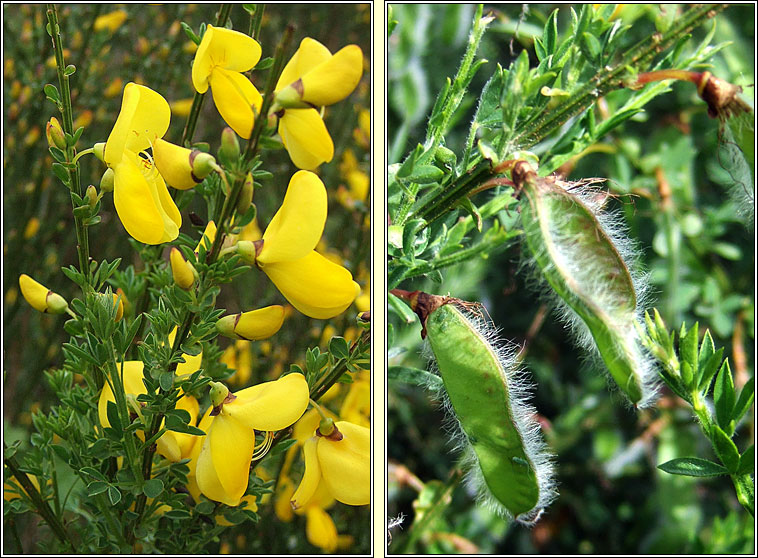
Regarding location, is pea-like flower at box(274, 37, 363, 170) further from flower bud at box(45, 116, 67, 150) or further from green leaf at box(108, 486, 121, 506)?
green leaf at box(108, 486, 121, 506)

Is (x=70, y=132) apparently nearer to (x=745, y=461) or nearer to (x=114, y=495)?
(x=114, y=495)


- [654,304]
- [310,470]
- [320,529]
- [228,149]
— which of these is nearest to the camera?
[228,149]

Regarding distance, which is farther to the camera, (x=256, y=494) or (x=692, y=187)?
(x=692, y=187)

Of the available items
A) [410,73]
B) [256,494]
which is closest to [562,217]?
[256,494]

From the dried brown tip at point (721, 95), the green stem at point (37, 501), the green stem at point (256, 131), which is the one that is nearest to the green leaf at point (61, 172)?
the green stem at point (256, 131)

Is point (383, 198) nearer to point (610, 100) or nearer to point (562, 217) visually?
point (562, 217)

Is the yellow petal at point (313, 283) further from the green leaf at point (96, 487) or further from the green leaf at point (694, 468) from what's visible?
the green leaf at point (694, 468)

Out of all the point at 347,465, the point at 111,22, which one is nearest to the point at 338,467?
the point at 347,465

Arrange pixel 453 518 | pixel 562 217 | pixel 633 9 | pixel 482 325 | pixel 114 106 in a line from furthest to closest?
pixel 453 518 < pixel 114 106 < pixel 633 9 < pixel 482 325 < pixel 562 217
